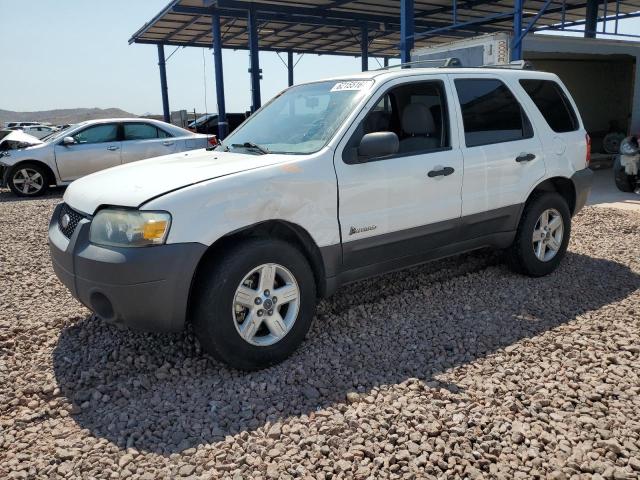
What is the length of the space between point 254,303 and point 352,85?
1825mm

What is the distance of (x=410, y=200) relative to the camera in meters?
4.06

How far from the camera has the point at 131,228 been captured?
3102 millimetres

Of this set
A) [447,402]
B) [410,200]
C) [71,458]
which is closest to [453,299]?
[410,200]

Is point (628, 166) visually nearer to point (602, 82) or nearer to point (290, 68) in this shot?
point (602, 82)

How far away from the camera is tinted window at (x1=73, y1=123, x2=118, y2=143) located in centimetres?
1123

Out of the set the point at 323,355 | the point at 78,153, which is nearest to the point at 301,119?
the point at 323,355

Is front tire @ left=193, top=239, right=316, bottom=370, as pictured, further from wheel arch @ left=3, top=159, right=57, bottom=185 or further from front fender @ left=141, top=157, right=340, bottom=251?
wheel arch @ left=3, top=159, right=57, bottom=185

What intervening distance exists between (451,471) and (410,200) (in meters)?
2.04

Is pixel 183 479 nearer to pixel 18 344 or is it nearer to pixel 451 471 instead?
pixel 451 471

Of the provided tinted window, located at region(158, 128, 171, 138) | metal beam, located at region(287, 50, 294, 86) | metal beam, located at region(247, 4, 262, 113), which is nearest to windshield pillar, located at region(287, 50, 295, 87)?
metal beam, located at region(287, 50, 294, 86)

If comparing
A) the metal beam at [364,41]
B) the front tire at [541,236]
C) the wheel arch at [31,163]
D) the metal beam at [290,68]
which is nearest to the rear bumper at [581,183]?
the front tire at [541,236]

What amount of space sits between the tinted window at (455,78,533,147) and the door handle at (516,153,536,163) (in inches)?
6.2

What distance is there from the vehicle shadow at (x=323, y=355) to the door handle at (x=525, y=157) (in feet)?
3.59

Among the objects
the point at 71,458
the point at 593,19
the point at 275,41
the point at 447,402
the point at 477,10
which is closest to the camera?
the point at 71,458
